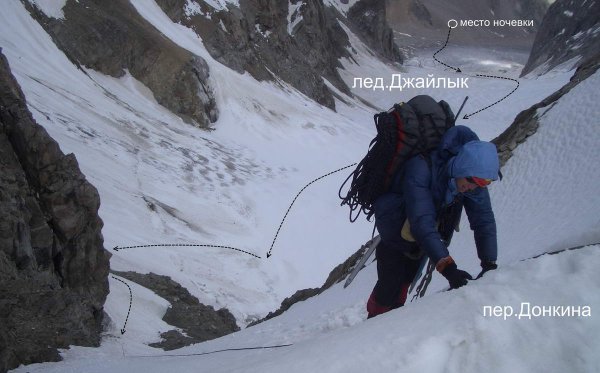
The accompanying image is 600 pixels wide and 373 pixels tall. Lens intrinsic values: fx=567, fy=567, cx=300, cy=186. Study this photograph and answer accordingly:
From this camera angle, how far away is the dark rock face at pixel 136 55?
23438 mm

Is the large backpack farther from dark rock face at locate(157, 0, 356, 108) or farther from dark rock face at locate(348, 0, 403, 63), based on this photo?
dark rock face at locate(348, 0, 403, 63)

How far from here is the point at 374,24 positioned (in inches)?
2908

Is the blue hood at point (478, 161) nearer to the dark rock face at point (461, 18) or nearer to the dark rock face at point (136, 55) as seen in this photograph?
the dark rock face at point (136, 55)

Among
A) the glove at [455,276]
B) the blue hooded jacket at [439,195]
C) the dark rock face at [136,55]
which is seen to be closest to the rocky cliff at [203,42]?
the dark rock face at [136,55]

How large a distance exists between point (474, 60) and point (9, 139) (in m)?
88.2

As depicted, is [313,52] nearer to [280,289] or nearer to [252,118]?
[252,118]

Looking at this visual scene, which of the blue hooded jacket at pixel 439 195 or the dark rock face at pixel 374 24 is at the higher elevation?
the dark rock face at pixel 374 24

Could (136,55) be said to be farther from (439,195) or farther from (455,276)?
(455,276)

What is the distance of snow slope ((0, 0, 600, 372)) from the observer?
2.65 meters

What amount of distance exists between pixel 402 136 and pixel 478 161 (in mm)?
512

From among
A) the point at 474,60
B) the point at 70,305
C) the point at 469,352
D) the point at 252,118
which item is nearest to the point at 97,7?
the point at 252,118

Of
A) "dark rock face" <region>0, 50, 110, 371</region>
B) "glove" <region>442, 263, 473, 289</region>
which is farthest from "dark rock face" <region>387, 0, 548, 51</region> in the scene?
"glove" <region>442, 263, 473, 289</region>

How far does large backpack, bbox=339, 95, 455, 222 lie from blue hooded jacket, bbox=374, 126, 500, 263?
57 millimetres

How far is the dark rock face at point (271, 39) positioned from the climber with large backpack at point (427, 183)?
2956 centimetres
